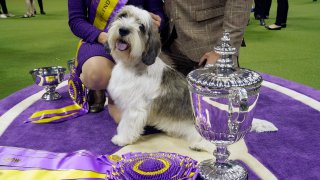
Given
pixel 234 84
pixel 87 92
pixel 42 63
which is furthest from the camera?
pixel 42 63

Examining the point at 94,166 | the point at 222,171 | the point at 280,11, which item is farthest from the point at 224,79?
the point at 280,11

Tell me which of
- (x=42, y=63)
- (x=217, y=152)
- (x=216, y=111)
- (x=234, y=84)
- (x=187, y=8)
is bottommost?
(x=42, y=63)

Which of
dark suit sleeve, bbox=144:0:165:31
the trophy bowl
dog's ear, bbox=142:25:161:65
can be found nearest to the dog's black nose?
dog's ear, bbox=142:25:161:65

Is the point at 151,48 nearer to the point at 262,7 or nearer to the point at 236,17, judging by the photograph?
the point at 236,17

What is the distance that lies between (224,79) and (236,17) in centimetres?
106

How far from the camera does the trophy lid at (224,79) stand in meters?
1.61

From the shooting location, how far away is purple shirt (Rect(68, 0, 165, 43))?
2740 mm

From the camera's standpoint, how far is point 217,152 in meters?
1.84

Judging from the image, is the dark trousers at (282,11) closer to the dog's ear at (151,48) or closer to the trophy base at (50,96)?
the trophy base at (50,96)

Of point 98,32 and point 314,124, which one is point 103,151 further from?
point 314,124

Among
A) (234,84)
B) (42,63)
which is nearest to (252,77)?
(234,84)

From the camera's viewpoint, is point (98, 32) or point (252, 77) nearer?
point (252, 77)

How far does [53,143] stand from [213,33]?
1.38 metres

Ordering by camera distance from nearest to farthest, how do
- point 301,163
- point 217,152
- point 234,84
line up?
point 234,84 < point 217,152 < point 301,163
